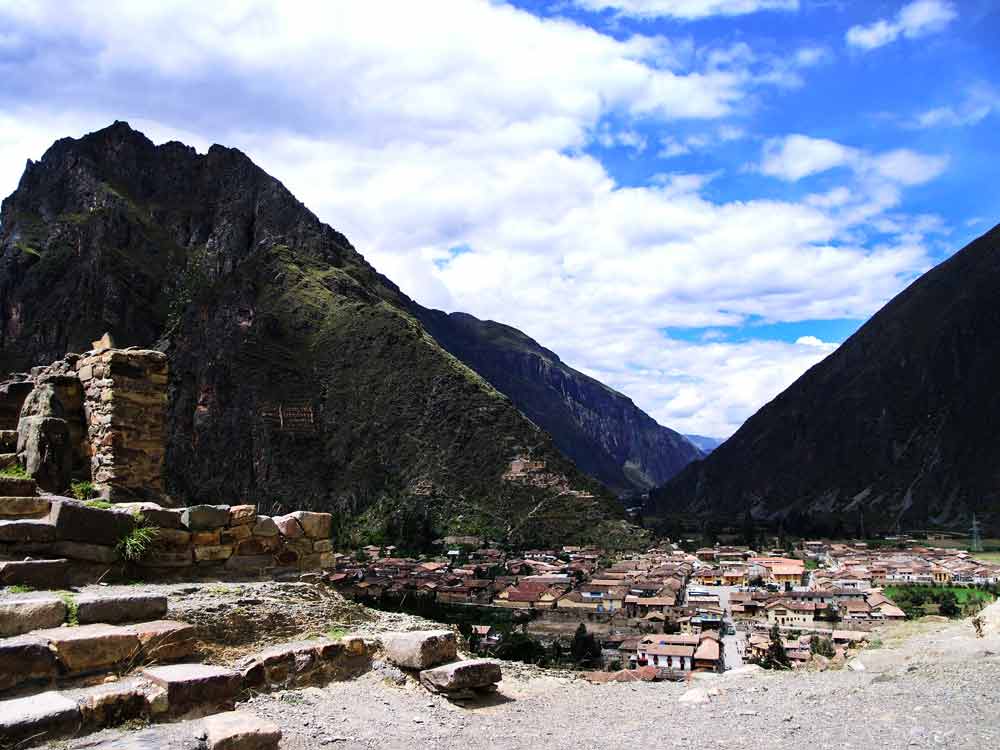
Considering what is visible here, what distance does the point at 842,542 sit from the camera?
115 meters

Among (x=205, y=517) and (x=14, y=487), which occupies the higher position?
(x=14, y=487)

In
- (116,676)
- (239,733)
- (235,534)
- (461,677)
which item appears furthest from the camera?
(235,534)

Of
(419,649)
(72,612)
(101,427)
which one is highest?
(101,427)

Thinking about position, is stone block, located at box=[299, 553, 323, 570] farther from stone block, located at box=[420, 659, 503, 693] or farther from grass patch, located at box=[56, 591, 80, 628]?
grass patch, located at box=[56, 591, 80, 628]

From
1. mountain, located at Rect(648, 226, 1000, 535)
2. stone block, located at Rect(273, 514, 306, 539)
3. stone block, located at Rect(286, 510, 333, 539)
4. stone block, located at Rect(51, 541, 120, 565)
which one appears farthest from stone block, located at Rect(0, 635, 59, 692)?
mountain, located at Rect(648, 226, 1000, 535)

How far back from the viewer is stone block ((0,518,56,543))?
6996 millimetres

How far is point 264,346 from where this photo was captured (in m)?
115

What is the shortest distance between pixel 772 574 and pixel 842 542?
154 ft

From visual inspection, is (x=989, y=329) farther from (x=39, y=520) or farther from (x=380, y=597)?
(x=39, y=520)

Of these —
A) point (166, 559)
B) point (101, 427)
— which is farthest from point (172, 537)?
point (101, 427)

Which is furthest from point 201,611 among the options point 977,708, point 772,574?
point 772,574

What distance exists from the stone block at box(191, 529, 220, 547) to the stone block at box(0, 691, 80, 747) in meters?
3.22

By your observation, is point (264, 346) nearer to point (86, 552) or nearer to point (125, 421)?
point (125, 421)

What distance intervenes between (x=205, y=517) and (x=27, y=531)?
1736 millimetres
